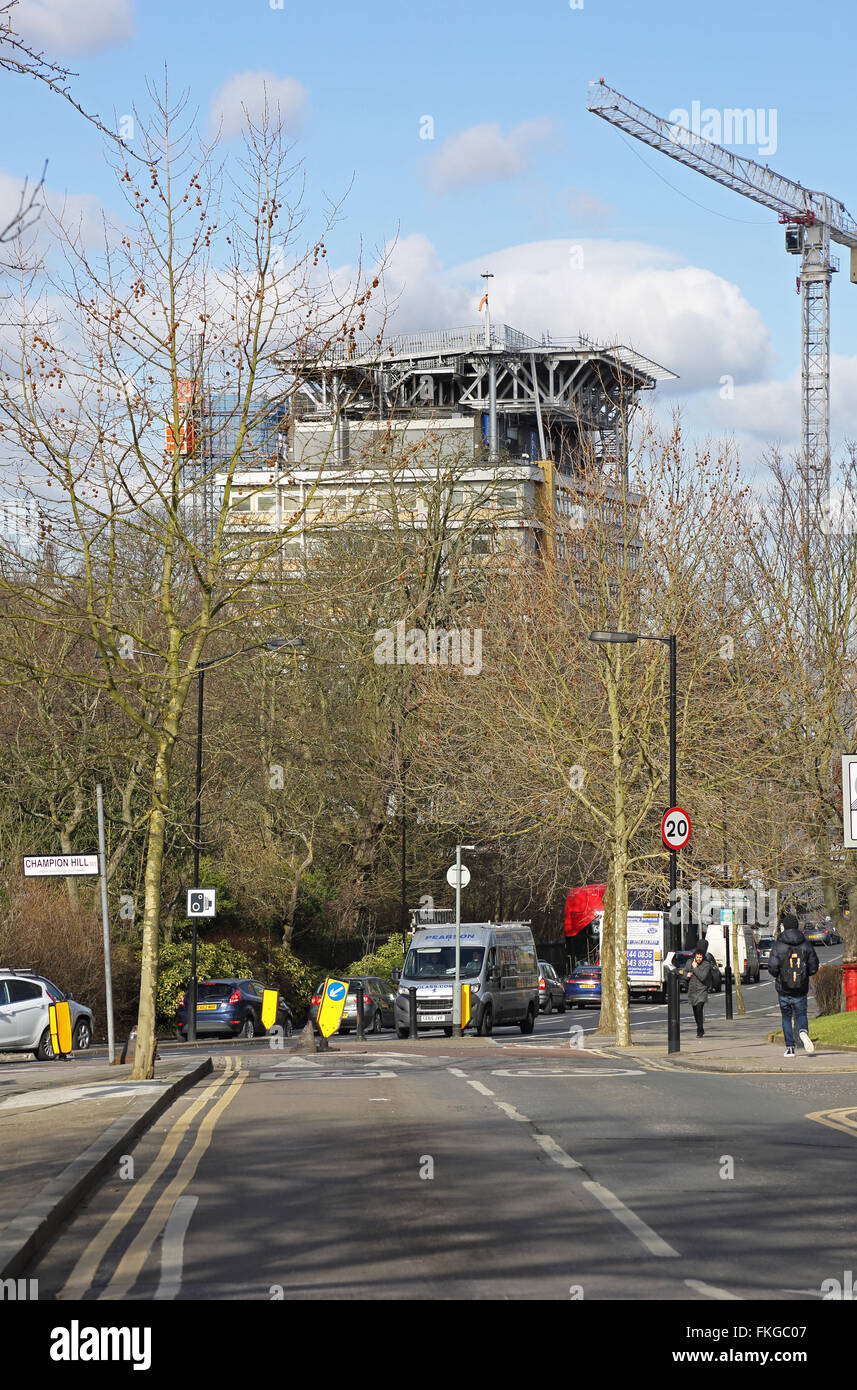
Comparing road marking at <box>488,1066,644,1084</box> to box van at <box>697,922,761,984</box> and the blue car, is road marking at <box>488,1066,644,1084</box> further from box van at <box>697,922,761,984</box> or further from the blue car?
box van at <box>697,922,761,984</box>

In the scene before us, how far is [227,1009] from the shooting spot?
38500 mm

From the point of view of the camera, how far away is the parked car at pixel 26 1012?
91.6 ft

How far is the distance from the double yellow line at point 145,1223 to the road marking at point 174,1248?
0.21 ft

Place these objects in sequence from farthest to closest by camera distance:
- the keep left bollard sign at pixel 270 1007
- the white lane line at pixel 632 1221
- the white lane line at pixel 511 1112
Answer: the keep left bollard sign at pixel 270 1007, the white lane line at pixel 511 1112, the white lane line at pixel 632 1221

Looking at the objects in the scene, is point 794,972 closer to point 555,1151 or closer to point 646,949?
point 555,1151

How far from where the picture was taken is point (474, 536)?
172ft

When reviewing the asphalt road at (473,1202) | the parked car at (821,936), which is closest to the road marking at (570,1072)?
the asphalt road at (473,1202)

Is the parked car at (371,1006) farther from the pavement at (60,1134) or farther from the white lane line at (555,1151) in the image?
the white lane line at (555,1151)

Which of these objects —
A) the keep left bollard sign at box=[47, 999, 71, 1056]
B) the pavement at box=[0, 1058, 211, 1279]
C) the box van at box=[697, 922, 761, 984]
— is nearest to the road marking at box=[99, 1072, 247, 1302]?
the pavement at box=[0, 1058, 211, 1279]

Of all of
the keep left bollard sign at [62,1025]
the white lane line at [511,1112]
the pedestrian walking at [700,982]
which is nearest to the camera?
the white lane line at [511,1112]

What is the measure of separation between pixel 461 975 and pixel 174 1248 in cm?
2636

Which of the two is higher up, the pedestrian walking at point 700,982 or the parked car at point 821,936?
the pedestrian walking at point 700,982
